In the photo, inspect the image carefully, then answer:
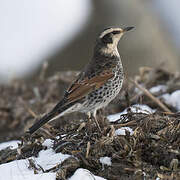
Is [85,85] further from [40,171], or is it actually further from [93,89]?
[40,171]

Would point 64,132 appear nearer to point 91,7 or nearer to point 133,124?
point 133,124

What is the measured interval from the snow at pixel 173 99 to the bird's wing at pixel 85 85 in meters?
1.17

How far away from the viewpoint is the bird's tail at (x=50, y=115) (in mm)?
5875

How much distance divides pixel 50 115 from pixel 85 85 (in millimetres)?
673

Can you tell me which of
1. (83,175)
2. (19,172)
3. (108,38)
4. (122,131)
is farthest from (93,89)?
(83,175)

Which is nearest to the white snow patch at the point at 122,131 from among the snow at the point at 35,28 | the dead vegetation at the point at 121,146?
the dead vegetation at the point at 121,146

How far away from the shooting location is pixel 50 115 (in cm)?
607

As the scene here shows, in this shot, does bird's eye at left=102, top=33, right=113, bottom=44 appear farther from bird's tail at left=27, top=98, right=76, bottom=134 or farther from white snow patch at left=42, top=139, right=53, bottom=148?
white snow patch at left=42, top=139, right=53, bottom=148

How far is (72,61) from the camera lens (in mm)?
15508

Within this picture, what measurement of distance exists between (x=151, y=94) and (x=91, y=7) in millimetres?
11719

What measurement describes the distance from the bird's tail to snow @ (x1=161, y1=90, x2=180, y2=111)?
1.62 m

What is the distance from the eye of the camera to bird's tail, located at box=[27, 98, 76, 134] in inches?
231

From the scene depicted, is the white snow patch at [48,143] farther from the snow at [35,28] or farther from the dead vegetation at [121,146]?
the snow at [35,28]

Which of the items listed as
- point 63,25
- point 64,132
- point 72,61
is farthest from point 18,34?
point 64,132
